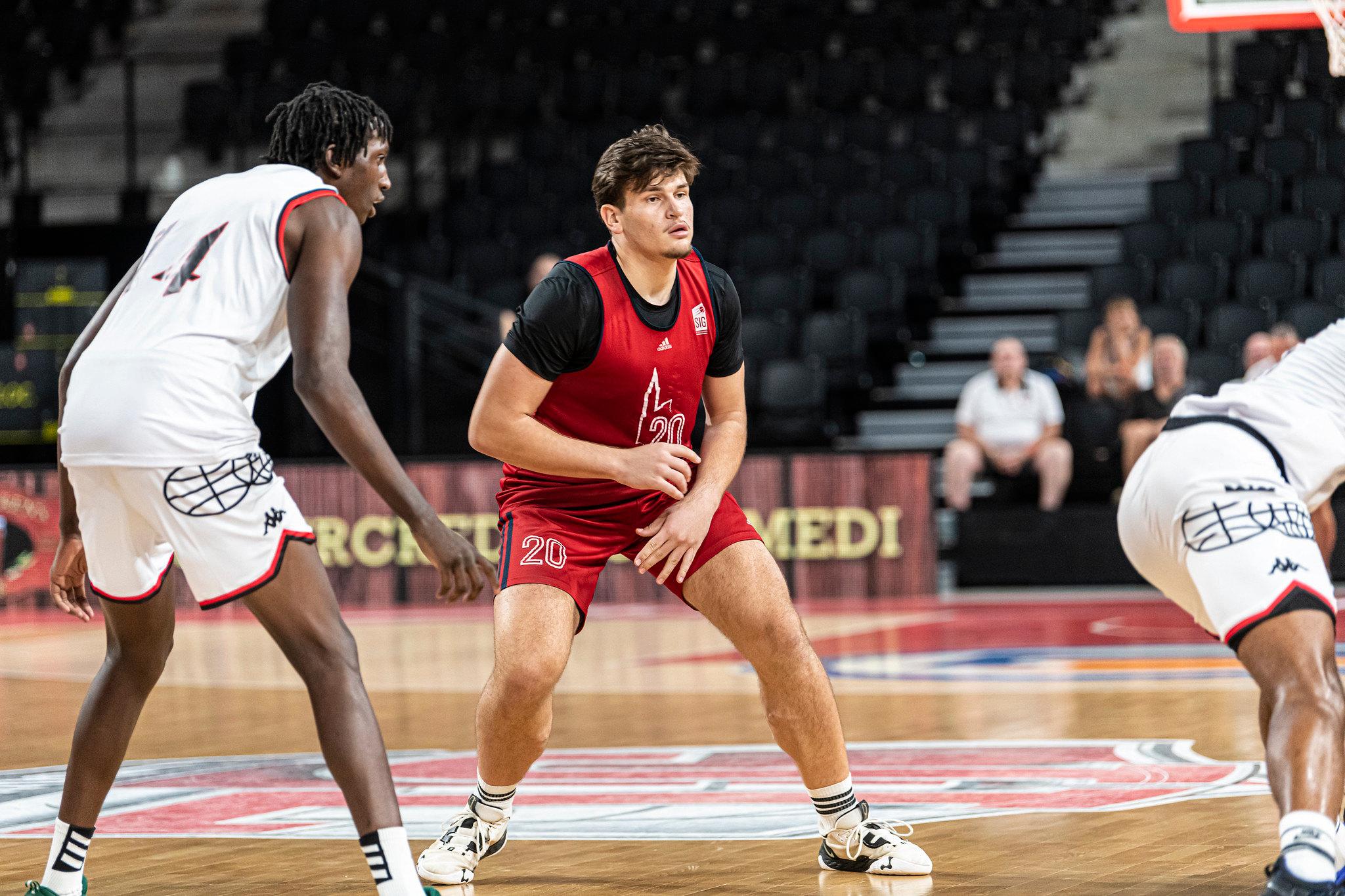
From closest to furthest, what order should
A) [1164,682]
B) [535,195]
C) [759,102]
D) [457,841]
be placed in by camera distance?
1. [457,841]
2. [1164,682]
3. [535,195]
4. [759,102]

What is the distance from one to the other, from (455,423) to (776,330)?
2475 mm

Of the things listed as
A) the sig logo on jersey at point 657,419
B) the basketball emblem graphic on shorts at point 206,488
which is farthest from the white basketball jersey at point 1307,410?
the basketball emblem graphic on shorts at point 206,488

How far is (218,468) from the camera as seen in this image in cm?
342

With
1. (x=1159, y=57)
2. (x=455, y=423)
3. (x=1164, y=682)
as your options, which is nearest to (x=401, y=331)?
(x=455, y=423)

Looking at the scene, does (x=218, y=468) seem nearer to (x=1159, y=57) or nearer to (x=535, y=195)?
(x=535, y=195)

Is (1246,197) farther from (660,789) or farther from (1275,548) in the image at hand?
(1275,548)

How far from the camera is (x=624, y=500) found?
437 centimetres

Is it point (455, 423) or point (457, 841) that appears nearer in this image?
point (457, 841)

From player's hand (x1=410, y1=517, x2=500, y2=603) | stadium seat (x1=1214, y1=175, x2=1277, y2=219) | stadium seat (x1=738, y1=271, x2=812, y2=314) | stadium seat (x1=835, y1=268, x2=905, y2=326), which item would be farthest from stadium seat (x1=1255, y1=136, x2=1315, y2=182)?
player's hand (x1=410, y1=517, x2=500, y2=603)

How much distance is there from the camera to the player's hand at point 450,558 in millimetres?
3348

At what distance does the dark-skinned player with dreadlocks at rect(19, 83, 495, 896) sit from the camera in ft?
11.1

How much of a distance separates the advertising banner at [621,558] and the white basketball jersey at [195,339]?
7.90m

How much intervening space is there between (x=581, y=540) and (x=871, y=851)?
37.6 inches

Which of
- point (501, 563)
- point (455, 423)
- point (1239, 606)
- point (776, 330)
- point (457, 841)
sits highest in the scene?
point (1239, 606)
